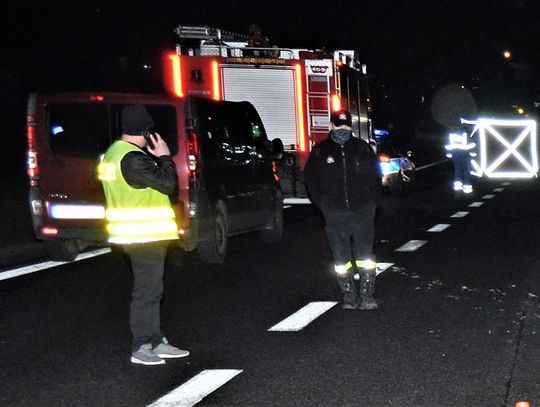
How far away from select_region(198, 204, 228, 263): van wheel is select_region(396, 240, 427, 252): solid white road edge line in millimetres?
2359

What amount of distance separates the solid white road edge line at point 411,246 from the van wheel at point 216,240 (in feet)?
7.74

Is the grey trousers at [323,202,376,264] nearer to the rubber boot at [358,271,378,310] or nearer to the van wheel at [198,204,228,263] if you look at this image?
the rubber boot at [358,271,378,310]

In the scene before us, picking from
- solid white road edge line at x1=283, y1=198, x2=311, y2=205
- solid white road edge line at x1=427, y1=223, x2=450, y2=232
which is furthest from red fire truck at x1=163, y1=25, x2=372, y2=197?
solid white road edge line at x1=427, y1=223, x2=450, y2=232

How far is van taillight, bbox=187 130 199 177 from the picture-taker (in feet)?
36.9

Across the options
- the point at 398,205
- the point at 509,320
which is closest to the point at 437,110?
the point at 398,205

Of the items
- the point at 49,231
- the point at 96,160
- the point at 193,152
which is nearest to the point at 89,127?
the point at 96,160

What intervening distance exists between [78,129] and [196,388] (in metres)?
5.53

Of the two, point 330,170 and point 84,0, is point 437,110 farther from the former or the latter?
point 330,170

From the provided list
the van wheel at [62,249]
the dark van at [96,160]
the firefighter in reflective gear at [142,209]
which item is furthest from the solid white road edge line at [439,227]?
the firefighter in reflective gear at [142,209]

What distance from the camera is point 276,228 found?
1445 cm

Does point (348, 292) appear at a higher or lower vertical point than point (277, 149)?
lower

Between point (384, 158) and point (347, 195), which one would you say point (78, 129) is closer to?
point (347, 195)

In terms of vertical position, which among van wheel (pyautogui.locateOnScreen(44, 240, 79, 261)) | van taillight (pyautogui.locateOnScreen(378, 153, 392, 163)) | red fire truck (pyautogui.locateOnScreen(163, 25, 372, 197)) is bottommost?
van wheel (pyautogui.locateOnScreen(44, 240, 79, 261))

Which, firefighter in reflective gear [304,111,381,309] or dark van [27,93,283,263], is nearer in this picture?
firefighter in reflective gear [304,111,381,309]
